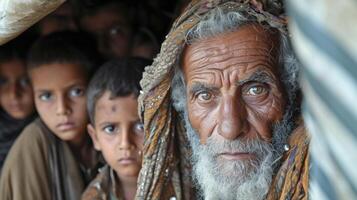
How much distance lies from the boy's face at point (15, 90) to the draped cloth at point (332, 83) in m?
3.03

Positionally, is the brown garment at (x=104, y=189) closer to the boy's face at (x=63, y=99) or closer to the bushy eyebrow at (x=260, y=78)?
the boy's face at (x=63, y=99)

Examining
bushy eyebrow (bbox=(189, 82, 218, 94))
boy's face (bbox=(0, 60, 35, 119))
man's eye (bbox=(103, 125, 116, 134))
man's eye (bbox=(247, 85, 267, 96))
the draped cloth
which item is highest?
boy's face (bbox=(0, 60, 35, 119))

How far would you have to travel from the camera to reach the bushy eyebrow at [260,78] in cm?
249

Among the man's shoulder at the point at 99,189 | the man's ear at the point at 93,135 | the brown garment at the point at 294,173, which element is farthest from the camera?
the man's ear at the point at 93,135

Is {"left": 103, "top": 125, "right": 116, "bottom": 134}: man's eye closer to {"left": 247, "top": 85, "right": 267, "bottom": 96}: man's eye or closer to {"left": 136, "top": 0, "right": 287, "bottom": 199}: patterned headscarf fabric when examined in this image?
{"left": 136, "top": 0, "right": 287, "bottom": 199}: patterned headscarf fabric

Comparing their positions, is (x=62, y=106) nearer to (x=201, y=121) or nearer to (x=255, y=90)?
(x=201, y=121)

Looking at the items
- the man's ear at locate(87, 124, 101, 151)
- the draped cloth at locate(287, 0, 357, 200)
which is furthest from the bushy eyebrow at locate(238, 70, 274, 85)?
the draped cloth at locate(287, 0, 357, 200)

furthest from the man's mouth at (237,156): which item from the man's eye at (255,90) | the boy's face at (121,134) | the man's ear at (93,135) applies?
the man's ear at (93,135)

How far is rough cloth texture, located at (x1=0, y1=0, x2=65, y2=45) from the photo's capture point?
2396 millimetres

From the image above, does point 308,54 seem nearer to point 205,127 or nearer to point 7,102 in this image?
point 205,127

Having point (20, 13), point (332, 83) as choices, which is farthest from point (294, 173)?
point (332, 83)

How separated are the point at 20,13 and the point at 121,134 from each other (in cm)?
82

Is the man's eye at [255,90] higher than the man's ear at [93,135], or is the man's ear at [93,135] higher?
the man's ear at [93,135]

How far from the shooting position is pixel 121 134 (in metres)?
3.04
